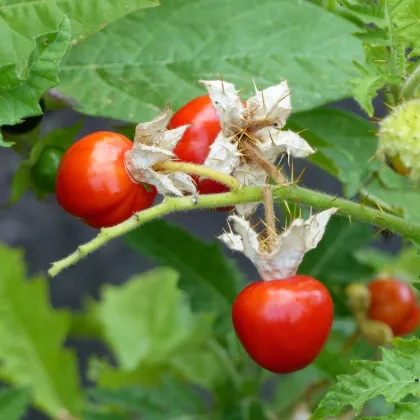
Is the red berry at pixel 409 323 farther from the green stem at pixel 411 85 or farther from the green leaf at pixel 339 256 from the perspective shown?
the green stem at pixel 411 85

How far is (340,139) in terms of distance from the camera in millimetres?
928

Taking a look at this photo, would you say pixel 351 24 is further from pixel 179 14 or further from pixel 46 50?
pixel 46 50

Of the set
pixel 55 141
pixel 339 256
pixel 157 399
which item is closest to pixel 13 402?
pixel 157 399

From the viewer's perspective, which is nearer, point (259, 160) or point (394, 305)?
point (259, 160)

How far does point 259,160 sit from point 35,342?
101 centimetres

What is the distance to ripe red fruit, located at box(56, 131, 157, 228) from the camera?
71cm

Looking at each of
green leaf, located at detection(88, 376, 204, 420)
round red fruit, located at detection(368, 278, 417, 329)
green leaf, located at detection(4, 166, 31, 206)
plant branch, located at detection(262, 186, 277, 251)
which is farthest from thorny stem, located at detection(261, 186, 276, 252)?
green leaf, located at detection(88, 376, 204, 420)

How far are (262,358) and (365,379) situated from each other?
9 cm

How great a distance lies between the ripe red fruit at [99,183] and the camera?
2.32 ft

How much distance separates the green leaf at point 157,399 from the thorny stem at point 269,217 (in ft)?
1.80

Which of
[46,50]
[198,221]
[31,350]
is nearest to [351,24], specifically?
[46,50]

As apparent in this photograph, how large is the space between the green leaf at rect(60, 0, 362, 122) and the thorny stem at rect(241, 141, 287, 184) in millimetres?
A: 159

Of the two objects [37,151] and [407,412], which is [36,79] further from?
[407,412]

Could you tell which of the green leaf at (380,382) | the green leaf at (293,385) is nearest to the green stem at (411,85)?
the green leaf at (380,382)
